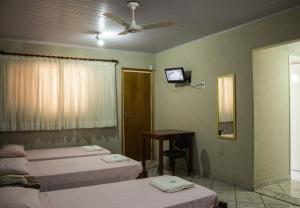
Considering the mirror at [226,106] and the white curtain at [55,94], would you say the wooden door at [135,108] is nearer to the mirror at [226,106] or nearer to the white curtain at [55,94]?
the white curtain at [55,94]

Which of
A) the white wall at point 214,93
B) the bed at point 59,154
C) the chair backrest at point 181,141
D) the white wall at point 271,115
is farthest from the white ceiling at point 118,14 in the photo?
the bed at point 59,154

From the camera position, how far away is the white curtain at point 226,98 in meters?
3.98

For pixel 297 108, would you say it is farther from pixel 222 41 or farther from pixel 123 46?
pixel 123 46

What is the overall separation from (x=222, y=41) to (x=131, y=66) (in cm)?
215

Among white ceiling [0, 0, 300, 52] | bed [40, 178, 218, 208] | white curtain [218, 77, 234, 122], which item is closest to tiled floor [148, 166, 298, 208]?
white curtain [218, 77, 234, 122]

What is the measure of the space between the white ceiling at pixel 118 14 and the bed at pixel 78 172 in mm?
1934

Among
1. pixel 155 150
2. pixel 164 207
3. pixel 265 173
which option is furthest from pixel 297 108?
pixel 164 207

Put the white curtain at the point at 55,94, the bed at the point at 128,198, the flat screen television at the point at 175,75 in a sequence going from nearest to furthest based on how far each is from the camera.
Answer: the bed at the point at 128,198 < the white curtain at the point at 55,94 < the flat screen television at the point at 175,75

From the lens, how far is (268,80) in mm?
3896

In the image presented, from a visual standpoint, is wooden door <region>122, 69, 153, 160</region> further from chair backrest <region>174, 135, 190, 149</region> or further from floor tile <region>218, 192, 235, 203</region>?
floor tile <region>218, 192, 235, 203</region>

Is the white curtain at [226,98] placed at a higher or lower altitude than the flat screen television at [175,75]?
lower

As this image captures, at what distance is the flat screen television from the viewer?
4805mm

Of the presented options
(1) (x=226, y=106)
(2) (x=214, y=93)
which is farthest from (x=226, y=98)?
(2) (x=214, y=93)

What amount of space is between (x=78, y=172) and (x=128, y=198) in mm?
1043
